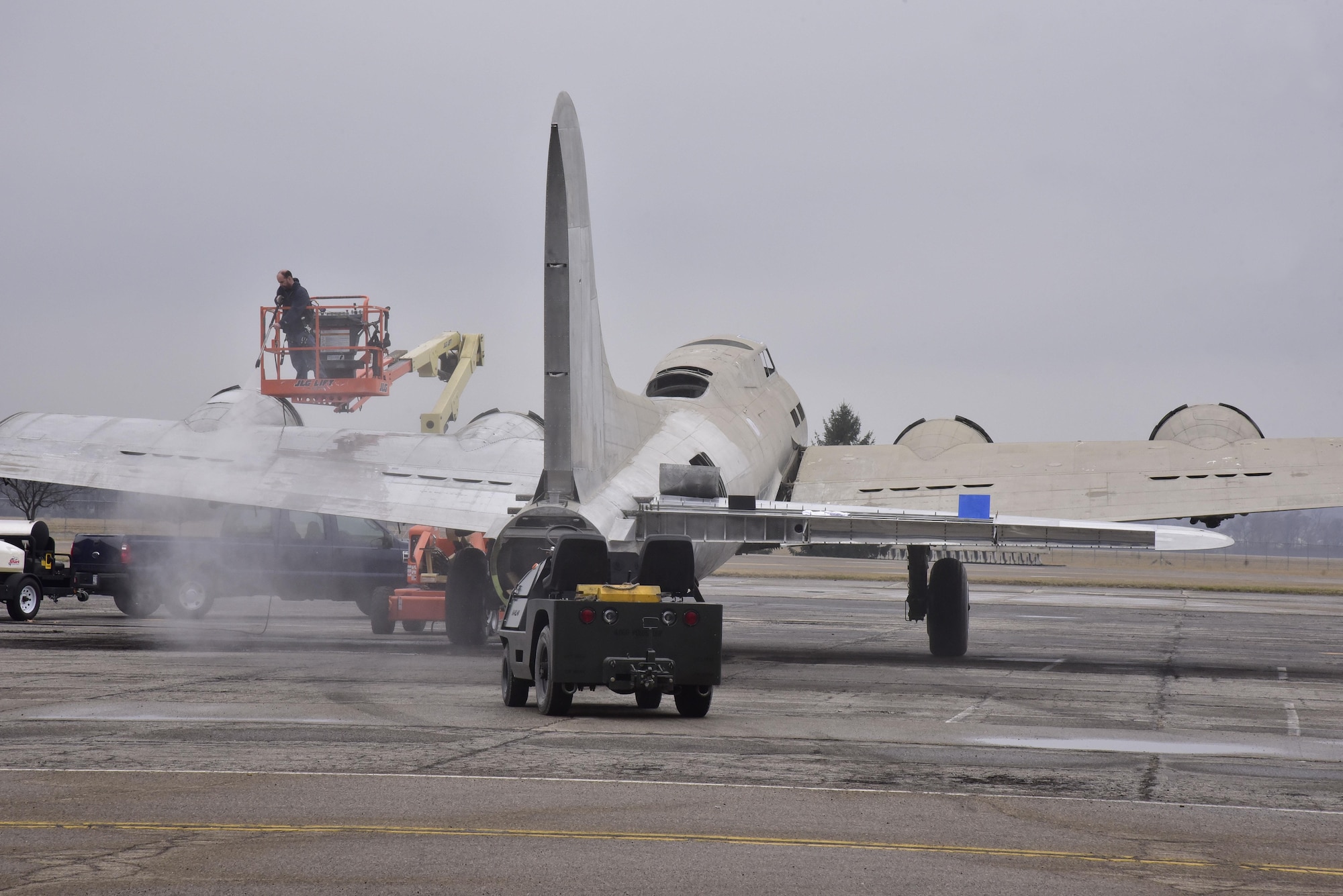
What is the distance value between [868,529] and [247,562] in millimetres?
16037

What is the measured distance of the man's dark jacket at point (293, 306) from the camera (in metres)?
22.0

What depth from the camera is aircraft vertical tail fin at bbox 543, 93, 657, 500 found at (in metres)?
17.2

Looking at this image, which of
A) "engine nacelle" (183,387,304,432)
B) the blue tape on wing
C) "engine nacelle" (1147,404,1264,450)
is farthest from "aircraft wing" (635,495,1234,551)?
"engine nacelle" (1147,404,1264,450)

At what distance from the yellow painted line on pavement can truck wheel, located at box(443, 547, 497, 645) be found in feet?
44.4

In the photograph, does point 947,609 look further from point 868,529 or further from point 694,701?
point 694,701

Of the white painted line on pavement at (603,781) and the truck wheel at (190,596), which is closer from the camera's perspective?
the white painted line on pavement at (603,781)

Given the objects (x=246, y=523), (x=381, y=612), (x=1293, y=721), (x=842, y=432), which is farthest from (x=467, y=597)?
(x=842, y=432)

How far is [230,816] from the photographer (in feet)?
27.5

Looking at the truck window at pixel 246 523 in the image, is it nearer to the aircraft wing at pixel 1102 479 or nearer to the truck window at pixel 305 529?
the truck window at pixel 305 529

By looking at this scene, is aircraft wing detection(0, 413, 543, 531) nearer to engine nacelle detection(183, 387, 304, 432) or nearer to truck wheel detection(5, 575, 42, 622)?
engine nacelle detection(183, 387, 304, 432)

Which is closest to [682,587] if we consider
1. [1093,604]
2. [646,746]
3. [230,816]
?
[646,746]

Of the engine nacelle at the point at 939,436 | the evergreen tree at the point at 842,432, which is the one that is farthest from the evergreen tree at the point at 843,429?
the engine nacelle at the point at 939,436

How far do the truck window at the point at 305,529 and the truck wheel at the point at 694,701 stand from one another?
16583 millimetres

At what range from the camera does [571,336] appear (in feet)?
57.7
